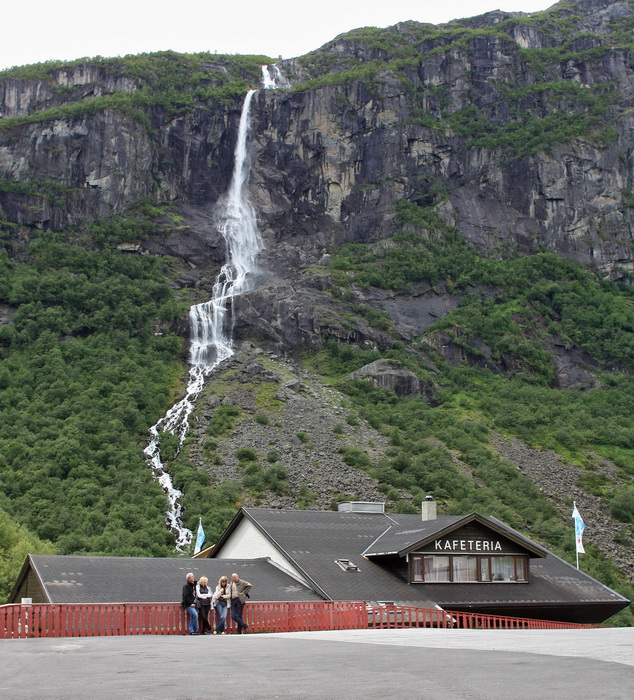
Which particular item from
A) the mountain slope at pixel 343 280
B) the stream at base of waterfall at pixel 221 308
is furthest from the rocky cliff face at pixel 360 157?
the stream at base of waterfall at pixel 221 308

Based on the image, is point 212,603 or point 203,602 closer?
point 203,602

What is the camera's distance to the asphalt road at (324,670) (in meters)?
9.92

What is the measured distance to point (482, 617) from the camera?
89.9ft

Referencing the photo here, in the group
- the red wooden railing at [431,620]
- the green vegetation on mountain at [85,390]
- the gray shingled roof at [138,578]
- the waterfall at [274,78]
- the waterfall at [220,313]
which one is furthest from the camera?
the waterfall at [274,78]

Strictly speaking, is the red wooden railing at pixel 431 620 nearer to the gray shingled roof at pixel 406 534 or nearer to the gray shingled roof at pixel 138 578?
the gray shingled roof at pixel 406 534

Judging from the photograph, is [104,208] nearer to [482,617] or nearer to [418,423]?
[418,423]

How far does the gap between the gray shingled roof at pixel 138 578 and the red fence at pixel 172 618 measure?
454 cm

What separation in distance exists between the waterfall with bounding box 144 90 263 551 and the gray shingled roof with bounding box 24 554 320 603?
95.2ft

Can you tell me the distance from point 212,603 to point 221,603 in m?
0.26

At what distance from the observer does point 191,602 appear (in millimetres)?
21391

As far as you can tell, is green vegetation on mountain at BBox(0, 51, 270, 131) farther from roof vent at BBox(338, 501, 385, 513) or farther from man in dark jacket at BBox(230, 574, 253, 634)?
man in dark jacket at BBox(230, 574, 253, 634)

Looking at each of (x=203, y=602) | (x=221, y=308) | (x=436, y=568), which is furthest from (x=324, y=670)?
(x=221, y=308)

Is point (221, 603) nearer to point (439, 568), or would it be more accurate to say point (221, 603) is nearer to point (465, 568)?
point (439, 568)

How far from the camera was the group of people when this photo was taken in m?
21.5
